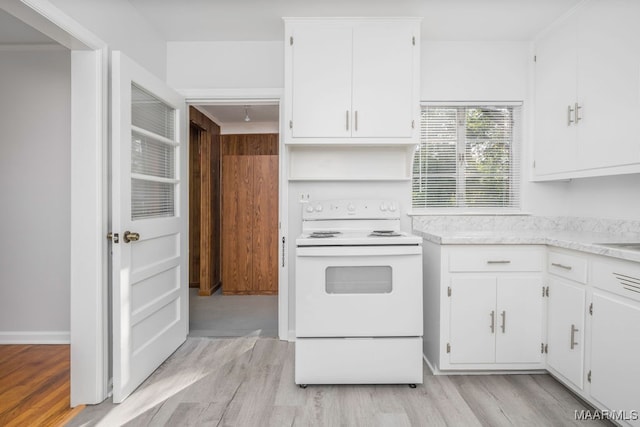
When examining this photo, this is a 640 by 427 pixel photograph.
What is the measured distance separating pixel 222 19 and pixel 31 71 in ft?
5.13

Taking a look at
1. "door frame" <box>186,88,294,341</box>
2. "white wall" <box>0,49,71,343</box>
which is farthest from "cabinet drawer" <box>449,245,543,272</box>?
"white wall" <box>0,49,71,343</box>

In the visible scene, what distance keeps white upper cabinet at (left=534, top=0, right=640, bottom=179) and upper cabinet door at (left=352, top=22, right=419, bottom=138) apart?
3.18 ft

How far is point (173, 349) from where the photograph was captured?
2.65m

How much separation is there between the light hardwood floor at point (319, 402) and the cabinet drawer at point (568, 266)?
2.20ft

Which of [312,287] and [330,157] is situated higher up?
[330,157]

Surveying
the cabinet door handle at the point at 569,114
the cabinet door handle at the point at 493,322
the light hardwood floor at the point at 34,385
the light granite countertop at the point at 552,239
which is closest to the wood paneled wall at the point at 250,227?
the light hardwood floor at the point at 34,385

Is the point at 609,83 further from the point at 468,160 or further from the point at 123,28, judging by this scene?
the point at 123,28

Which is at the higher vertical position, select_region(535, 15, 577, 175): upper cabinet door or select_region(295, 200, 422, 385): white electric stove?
select_region(535, 15, 577, 175): upper cabinet door

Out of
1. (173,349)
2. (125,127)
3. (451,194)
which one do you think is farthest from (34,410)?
(451,194)

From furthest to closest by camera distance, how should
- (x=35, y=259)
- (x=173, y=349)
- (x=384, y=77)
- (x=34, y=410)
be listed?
(x=35, y=259) → (x=173, y=349) → (x=384, y=77) → (x=34, y=410)

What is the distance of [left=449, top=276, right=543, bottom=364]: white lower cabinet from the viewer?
224 centimetres

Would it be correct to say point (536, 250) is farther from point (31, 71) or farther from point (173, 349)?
point (31, 71)

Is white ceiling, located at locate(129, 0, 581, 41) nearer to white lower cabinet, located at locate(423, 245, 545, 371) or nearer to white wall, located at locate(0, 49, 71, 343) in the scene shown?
white wall, located at locate(0, 49, 71, 343)

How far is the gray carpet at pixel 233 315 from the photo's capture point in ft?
10.3
